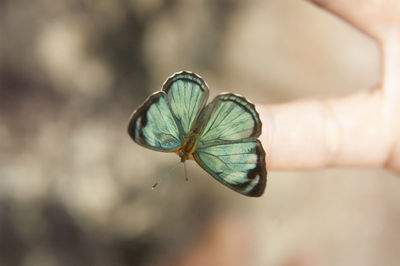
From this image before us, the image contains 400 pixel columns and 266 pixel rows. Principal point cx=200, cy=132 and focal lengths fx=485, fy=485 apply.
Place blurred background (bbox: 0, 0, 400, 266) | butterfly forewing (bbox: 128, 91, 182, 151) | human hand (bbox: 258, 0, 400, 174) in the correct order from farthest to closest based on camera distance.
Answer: blurred background (bbox: 0, 0, 400, 266)
human hand (bbox: 258, 0, 400, 174)
butterfly forewing (bbox: 128, 91, 182, 151)

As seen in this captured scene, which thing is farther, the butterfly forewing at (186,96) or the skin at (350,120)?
the skin at (350,120)

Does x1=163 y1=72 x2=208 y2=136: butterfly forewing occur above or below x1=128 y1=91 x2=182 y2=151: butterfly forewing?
above

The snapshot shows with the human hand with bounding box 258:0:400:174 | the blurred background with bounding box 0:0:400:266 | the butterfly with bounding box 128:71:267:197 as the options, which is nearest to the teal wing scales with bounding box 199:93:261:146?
the butterfly with bounding box 128:71:267:197

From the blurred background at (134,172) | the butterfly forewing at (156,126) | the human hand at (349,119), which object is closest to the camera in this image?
the butterfly forewing at (156,126)

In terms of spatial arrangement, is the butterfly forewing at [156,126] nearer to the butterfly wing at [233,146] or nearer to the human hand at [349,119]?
the butterfly wing at [233,146]

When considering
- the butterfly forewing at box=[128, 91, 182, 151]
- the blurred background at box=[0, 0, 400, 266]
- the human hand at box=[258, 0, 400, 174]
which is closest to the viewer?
the butterfly forewing at box=[128, 91, 182, 151]

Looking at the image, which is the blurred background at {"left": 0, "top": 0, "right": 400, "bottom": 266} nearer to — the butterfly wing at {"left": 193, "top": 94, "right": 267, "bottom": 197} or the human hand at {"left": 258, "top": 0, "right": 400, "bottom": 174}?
the human hand at {"left": 258, "top": 0, "right": 400, "bottom": 174}

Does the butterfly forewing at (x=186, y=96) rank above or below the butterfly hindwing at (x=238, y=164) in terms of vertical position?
above

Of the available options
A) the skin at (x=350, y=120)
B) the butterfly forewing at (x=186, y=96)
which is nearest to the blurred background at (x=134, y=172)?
the skin at (x=350, y=120)
